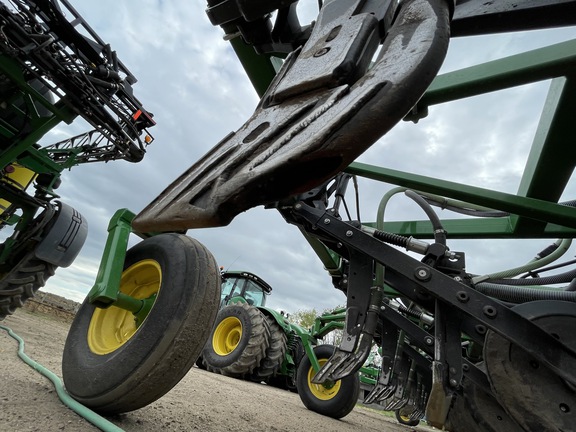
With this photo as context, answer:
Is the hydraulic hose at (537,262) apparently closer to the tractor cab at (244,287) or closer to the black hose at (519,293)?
the black hose at (519,293)

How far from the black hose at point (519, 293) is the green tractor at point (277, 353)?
7.58ft

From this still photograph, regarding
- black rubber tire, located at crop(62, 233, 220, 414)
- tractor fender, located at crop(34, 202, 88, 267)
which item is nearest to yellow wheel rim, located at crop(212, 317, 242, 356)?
tractor fender, located at crop(34, 202, 88, 267)

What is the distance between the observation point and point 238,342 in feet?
17.3

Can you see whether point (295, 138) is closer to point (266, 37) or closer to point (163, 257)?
point (266, 37)

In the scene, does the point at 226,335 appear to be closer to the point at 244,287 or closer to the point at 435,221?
the point at 244,287

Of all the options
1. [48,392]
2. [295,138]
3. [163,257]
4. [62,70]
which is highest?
[62,70]

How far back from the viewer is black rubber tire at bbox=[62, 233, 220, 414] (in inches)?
44.3

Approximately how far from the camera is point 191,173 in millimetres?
682

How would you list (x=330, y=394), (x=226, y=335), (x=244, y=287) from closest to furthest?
(x=330, y=394)
(x=226, y=335)
(x=244, y=287)

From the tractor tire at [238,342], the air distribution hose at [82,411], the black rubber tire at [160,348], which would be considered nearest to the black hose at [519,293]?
the black rubber tire at [160,348]

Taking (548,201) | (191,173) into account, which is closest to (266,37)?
(191,173)

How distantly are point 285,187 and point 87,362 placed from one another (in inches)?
47.1

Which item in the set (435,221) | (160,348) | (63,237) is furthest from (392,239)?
(63,237)

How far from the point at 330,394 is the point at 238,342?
178cm
